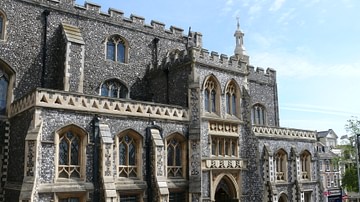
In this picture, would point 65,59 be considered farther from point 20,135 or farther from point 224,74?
point 224,74

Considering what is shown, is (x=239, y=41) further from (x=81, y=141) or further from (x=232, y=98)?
(x=81, y=141)

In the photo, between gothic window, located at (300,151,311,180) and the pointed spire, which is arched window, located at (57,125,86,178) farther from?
the pointed spire

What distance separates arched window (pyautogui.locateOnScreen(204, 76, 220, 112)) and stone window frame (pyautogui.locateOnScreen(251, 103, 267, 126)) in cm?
853

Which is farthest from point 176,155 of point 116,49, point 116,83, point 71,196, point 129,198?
point 116,49

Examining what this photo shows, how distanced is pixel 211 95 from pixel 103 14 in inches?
322

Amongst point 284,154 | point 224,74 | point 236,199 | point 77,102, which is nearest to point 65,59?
point 77,102

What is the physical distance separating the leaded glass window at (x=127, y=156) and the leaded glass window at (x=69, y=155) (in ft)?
6.64

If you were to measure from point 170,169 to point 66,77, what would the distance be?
6.98m

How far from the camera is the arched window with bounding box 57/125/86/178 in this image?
1523cm

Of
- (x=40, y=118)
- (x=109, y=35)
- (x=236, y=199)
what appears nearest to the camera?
(x=40, y=118)

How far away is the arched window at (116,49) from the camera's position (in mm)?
22109

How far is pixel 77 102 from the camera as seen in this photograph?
15.8 metres

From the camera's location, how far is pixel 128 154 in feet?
56.3

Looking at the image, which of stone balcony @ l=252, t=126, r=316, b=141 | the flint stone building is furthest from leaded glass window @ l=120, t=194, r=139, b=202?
stone balcony @ l=252, t=126, r=316, b=141
